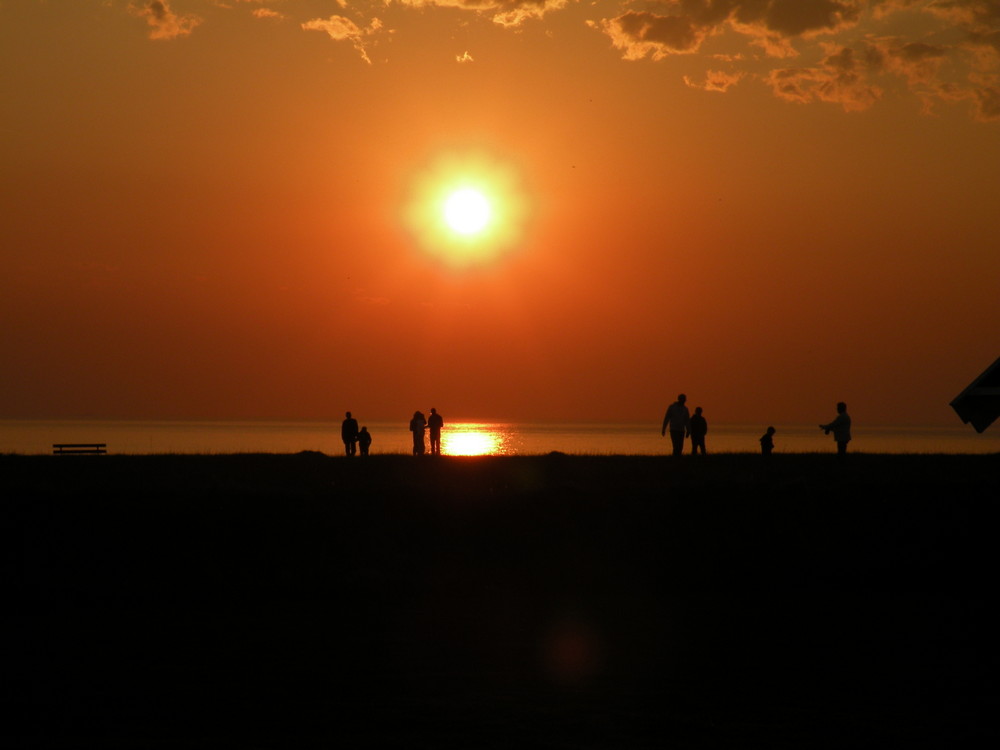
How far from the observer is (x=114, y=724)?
30.9 feet

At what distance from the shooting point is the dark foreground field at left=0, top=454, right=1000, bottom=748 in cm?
972

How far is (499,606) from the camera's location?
1641 centimetres

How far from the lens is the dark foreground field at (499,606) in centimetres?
972

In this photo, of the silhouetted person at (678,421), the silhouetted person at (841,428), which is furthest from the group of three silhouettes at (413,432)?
the silhouetted person at (841,428)

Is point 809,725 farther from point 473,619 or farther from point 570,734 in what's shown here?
point 473,619

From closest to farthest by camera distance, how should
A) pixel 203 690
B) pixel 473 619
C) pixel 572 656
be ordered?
1. pixel 203 690
2. pixel 572 656
3. pixel 473 619

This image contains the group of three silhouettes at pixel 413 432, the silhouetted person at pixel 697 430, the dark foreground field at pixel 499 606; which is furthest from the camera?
the group of three silhouettes at pixel 413 432

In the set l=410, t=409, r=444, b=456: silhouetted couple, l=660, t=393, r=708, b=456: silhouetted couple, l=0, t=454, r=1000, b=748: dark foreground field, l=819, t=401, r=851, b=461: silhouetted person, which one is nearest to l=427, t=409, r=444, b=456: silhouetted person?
l=410, t=409, r=444, b=456: silhouetted couple

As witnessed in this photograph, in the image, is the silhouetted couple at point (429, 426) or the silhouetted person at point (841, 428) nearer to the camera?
the silhouetted person at point (841, 428)

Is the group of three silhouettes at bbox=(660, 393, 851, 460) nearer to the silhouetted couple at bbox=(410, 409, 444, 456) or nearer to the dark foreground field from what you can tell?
the dark foreground field

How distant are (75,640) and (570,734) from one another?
22.8 feet

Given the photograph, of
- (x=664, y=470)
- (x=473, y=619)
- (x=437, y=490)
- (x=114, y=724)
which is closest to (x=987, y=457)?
(x=664, y=470)

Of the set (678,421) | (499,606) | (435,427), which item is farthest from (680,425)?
(499,606)

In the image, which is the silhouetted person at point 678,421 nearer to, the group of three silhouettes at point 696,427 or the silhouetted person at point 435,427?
the group of three silhouettes at point 696,427
